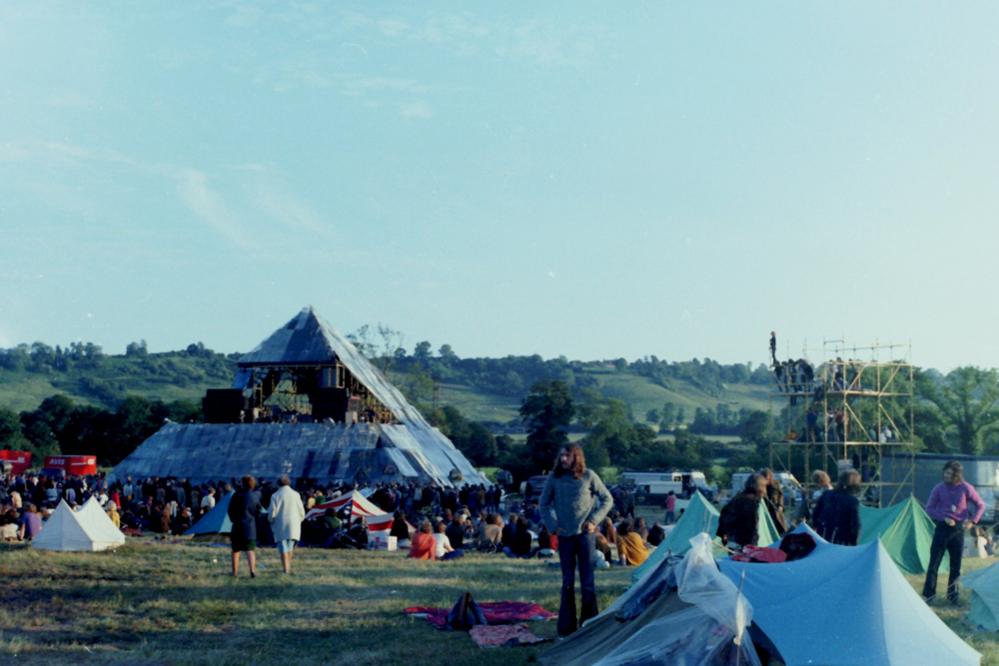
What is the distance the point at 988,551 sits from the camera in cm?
2136

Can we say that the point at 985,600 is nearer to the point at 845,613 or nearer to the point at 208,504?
the point at 845,613

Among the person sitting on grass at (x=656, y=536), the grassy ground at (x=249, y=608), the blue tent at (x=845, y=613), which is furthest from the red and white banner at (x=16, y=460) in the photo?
the blue tent at (x=845, y=613)

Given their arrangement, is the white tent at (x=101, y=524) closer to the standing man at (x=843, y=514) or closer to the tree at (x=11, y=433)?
the standing man at (x=843, y=514)

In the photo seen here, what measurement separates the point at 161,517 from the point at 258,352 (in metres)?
23.9

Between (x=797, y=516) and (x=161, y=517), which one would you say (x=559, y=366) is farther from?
(x=797, y=516)

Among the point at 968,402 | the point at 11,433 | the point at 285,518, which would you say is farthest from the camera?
the point at 11,433

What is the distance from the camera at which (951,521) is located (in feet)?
37.8

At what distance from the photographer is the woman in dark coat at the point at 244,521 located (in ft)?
44.5

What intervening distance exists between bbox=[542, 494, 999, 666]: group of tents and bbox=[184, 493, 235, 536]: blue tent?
15.8 meters

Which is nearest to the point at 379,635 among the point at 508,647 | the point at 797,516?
the point at 508,647

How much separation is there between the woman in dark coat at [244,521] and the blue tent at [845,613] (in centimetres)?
768

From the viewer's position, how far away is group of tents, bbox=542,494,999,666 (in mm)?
6855

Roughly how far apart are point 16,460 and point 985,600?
57.8 m

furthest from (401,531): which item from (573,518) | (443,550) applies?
(573,518)
